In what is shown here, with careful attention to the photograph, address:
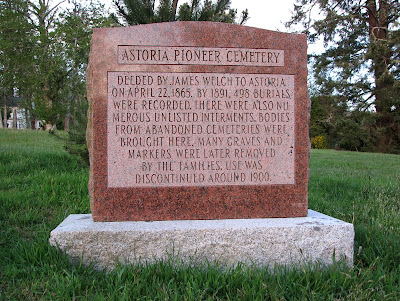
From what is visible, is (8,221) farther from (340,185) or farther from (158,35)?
(340,185)

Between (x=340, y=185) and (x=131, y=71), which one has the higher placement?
(x=131, y=71)

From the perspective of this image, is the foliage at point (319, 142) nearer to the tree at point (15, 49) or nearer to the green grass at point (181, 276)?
the tree at point (15, 49)

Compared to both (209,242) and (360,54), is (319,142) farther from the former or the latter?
(209,242)

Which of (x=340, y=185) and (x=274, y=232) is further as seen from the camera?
(x=340, y=185)

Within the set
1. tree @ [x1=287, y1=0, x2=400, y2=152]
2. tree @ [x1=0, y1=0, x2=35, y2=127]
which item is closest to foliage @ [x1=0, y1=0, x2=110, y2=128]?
tree @ [x1=0, y1=0, x2=35, y2=127]

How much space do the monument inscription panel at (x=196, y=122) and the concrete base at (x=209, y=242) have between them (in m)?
0.26

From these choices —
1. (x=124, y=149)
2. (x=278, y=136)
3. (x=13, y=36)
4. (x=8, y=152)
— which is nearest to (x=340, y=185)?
(x=278, y=136)

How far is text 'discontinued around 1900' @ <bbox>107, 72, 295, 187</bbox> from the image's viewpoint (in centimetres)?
295

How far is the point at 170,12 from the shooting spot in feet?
17.4

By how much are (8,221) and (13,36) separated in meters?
18.8

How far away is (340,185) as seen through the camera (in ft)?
18.5

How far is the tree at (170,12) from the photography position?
513cm

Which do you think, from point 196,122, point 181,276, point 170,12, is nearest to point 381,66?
point 170,12

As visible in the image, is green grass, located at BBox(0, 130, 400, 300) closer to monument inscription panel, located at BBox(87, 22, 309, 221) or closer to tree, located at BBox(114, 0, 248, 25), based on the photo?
monument inscription panel, located at BBox(87, 22, 309, 221)
